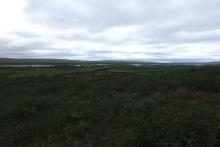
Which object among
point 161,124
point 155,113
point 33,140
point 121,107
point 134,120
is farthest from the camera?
point 121,107

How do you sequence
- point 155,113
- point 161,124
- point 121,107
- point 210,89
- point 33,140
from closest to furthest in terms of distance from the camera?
1. point 161,124
2. point 33,140
3. point 155,113
4. point 121,107
5. point 210,89

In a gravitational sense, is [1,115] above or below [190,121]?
below

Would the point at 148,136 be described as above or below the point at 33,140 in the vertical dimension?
above

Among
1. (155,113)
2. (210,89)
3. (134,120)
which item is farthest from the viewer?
(210,89)

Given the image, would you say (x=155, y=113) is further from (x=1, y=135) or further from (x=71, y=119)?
(x=1, y=135)

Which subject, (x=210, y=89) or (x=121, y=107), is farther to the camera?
(x=210, y=89)

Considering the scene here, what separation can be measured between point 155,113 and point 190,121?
1708 mm

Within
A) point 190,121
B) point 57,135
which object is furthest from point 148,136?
point 57,135

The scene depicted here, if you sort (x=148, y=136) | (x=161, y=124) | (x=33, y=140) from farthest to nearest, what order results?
1. (x=33, y=140)
2. (x=161, y=124)
3. (x=148, y=136)

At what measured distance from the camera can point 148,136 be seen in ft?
15.8

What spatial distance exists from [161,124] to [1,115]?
794cm

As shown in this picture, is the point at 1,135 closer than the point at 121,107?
Yes

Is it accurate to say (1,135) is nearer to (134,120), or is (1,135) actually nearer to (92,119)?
(92,119)

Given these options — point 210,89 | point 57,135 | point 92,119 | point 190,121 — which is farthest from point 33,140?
point 210,89
